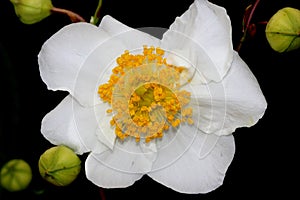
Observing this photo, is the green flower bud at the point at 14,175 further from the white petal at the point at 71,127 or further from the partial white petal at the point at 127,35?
the partial white petal at the point at 127,35

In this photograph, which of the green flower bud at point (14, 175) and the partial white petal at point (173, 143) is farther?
the partial white petal at point (173, 143)

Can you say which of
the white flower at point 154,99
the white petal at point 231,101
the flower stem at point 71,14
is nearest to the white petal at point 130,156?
the white flower at point 154,99

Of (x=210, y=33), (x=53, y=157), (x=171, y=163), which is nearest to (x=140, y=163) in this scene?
(x=171, y=163)

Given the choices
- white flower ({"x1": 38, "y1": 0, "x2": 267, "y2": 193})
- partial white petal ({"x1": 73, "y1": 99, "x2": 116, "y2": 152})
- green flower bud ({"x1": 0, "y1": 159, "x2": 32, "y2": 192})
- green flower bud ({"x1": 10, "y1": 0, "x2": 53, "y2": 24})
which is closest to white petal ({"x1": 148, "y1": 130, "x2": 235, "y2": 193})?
white flower ({"x1": 38, "y1": 0, "x2": 267, "y2": 193})

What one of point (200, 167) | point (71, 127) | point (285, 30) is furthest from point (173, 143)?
point (285, 30)

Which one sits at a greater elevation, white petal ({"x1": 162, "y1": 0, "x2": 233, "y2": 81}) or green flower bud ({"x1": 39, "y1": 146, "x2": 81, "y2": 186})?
white petal ({"x1": 162, "y1": 0, "x2": 233, "y2": 81})

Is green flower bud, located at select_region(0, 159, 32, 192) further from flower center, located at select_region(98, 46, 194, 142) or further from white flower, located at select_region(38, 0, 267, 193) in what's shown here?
flower center, located at select_region(98, 46, 194, 142)
